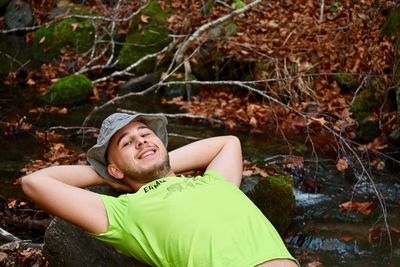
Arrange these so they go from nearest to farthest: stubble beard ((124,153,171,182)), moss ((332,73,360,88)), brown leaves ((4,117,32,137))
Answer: stubble beard ((124,153,171,182))
brown leaves ((4,117,32,137))
moss ((332,73,360,88))

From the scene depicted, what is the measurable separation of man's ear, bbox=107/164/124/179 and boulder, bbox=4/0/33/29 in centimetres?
1390

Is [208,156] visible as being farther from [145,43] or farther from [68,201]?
[145,43]

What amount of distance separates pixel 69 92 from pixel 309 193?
541 cm

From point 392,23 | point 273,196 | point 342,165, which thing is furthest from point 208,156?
point 392,23

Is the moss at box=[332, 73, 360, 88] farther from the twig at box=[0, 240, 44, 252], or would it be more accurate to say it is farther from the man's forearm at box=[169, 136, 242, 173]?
the twig at box=[0, 240, 44, 252]

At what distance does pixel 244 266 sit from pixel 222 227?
0.27 meters

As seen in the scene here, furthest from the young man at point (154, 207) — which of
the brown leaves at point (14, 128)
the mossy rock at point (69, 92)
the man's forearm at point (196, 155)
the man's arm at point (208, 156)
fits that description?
the mossy rock at point (69, 92)

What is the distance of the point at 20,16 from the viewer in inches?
658

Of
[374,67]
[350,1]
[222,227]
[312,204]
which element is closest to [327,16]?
[350,1]

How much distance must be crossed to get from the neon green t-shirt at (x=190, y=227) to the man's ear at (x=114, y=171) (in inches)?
12.9

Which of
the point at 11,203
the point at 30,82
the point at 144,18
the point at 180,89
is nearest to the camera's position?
the point at 11,203

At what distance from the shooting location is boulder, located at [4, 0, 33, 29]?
16672mm

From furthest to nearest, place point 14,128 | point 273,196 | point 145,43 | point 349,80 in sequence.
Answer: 1. point 145,43
2. point 349,80
3. point 14,128
4. point 273,196

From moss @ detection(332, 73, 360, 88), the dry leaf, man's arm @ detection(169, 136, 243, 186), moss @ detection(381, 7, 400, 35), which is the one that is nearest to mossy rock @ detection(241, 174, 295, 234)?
man's arm @ detection(169, 136, 243, 186)
